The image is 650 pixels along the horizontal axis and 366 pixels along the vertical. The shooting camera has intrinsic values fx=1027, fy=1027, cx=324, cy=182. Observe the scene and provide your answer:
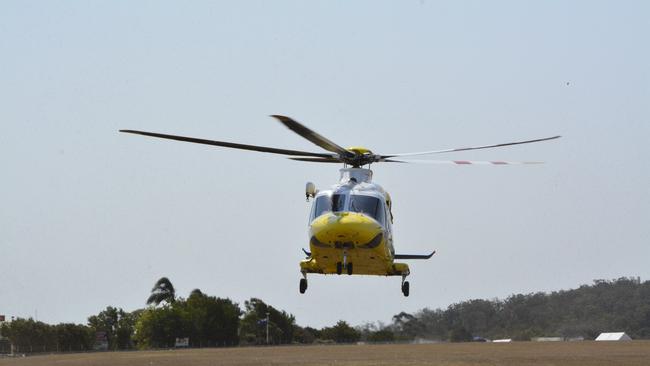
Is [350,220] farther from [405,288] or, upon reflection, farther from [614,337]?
[614,337]

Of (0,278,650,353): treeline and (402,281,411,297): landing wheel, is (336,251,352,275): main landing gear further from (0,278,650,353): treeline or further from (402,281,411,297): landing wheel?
(0,278,650,353): treeline

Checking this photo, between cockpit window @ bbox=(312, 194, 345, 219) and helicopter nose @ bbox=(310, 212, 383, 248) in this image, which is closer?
helicopter nose @ bbox=(310, 212, 383, 248)

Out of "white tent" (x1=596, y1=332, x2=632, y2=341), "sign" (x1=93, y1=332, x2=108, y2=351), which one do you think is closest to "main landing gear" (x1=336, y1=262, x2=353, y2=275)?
"white tent" (x1=596, y1=332, x2=632, y2=341)

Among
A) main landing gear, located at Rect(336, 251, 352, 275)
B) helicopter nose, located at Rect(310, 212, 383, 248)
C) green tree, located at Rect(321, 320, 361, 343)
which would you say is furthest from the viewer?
green tree, located at Rect(321, 320, 361, 343)

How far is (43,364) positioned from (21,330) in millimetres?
42633

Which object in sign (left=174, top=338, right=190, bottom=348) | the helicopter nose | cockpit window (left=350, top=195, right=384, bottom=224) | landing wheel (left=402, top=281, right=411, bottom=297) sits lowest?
landing wheel (left=402, top=281, right=411, bottom=297)

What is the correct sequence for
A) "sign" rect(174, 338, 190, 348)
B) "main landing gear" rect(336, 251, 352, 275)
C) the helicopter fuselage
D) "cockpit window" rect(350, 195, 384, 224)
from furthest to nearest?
"sign" rect(174, 338, 190, 348), "main landing gear" rect(336, 251, 352, 275), "cockpit window" rect(350, 195, 384, 224), the helicopter fuselage

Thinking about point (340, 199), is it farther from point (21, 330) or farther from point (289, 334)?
point (289, 334)

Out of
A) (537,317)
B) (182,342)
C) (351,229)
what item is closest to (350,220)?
(351,229)

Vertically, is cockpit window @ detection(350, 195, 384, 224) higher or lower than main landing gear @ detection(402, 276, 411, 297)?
higher

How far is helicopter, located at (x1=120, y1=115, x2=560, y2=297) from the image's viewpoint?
95.6 ft

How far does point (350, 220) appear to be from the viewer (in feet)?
95.6

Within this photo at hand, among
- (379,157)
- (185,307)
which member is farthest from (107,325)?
(379,157)

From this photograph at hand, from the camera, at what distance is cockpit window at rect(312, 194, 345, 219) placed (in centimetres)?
3003
